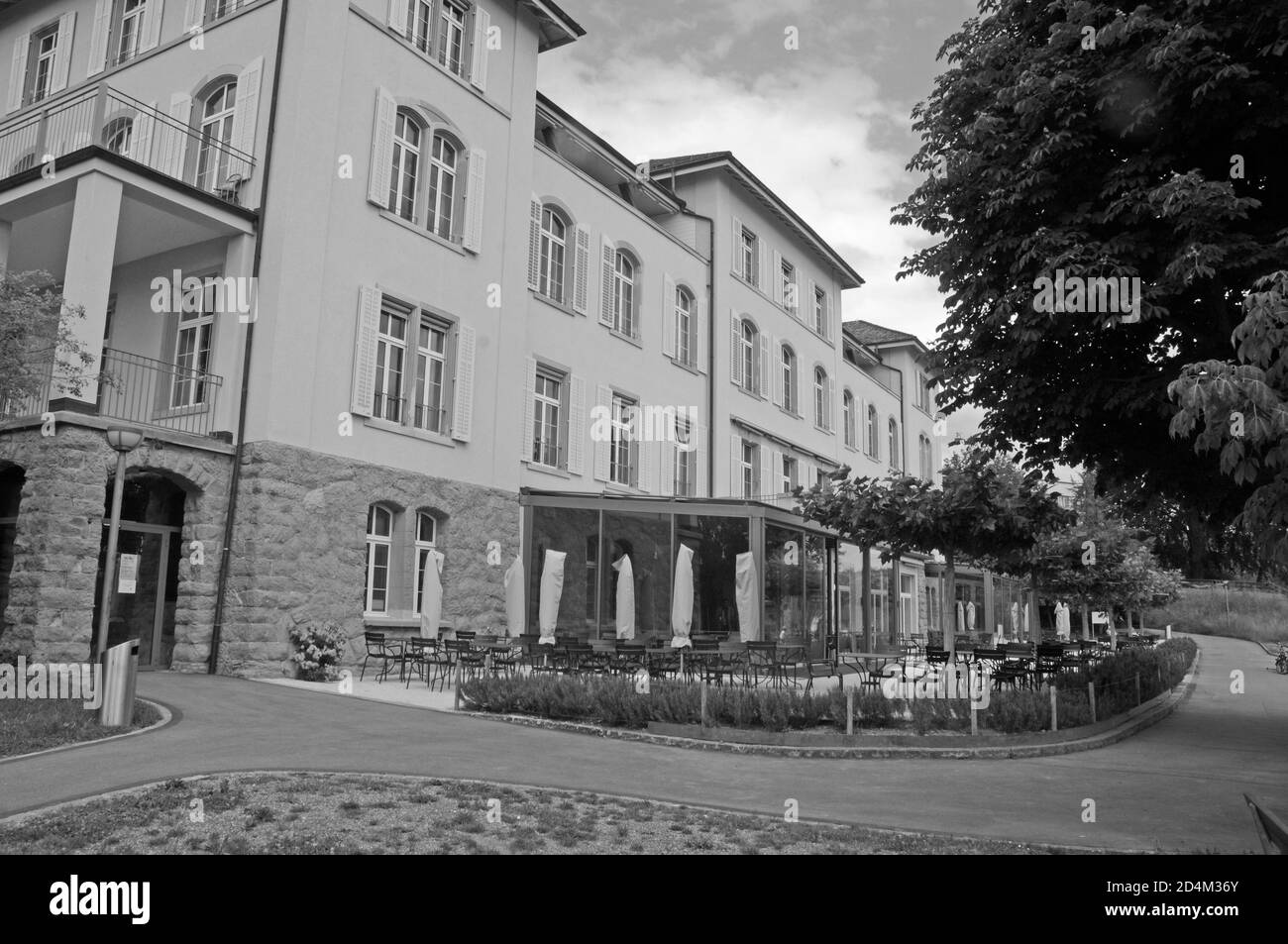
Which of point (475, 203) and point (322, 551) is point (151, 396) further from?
point (475, 203)

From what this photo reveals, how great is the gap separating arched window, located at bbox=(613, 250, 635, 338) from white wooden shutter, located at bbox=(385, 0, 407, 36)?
25.5ft

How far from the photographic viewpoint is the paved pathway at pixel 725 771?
22.7ft

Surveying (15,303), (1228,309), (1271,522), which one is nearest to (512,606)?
(15,303)

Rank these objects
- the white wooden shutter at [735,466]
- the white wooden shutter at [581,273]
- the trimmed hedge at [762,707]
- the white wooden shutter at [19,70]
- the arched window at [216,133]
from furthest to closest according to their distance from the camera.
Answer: the white wooden shutter at [735,466]
the white wooden shutter at [581,273]
the white wooden shutter at [19,70]
the arched window at [216,133]
the trimmed hedge at [762,707]

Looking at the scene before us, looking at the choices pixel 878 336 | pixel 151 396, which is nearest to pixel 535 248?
pixel 151 396

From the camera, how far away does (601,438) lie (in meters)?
22.9

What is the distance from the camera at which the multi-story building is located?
1462 cm

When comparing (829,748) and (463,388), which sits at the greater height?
(463,388)

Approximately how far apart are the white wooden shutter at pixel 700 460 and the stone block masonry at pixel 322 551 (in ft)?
29.5

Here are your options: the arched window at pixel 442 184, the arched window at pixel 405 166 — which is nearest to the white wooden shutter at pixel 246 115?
the arched window at pixel 405 166

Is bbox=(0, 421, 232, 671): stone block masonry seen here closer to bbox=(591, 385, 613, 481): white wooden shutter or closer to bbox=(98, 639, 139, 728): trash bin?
bbox=(98, 639, 139, 728): trash bin

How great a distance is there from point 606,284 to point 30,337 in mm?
13090

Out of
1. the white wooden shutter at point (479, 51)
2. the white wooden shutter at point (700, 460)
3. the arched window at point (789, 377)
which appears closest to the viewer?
the white wooden shutter at point (479, 51)

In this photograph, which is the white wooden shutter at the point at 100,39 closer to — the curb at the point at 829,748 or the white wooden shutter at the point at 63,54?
the white wooden shutter at the point at 63,54
